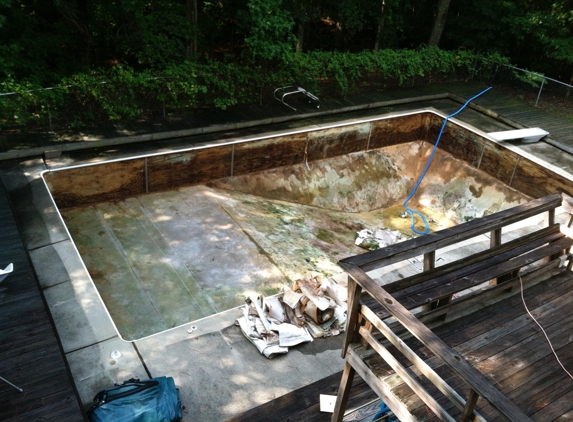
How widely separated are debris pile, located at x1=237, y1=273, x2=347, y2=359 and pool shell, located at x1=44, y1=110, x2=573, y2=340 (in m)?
1.05

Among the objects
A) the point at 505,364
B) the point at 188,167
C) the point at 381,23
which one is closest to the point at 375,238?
the point at 188,167

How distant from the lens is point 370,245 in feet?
29.8

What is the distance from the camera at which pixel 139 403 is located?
4293 millimetres

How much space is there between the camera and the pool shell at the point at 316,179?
26.9 feet

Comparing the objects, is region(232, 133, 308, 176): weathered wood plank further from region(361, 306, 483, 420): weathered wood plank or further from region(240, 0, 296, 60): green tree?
region(361, 306, 483, 420): weathered wood plank

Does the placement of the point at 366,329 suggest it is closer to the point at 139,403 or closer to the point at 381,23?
the point at 139,403

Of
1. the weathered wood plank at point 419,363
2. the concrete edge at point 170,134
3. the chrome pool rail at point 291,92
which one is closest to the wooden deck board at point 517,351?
the weathered wood plank at point 419,363

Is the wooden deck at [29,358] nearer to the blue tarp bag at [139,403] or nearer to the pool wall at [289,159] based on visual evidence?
the blue tarp bag at [139,403]

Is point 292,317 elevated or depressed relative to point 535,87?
depressed

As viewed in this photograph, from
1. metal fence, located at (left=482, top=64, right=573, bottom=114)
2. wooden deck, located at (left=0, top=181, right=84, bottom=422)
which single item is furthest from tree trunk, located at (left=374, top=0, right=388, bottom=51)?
wooden deck, located at (left=0, top=181, right=84, bottom=422)

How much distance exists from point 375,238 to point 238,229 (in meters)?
2.65

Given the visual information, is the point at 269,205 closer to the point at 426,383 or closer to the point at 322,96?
the point at 322,96

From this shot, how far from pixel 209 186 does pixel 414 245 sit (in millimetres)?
6244

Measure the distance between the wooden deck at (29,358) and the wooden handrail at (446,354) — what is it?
2.47 metres
